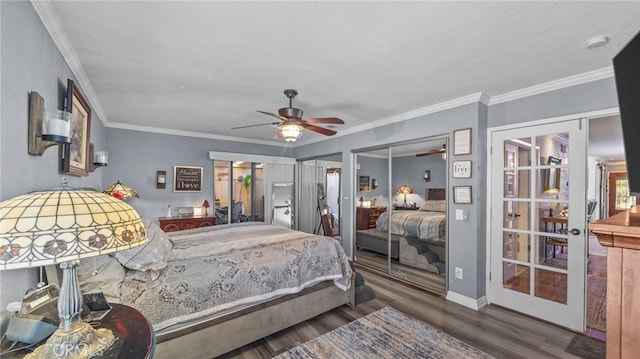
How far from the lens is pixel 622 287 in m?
0.76

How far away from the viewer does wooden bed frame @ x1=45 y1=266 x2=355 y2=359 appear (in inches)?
73.7

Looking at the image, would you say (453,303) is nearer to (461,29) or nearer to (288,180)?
(461,29)

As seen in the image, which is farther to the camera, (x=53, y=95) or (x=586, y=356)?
(x=586, y=356)

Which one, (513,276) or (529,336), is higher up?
(513,276)

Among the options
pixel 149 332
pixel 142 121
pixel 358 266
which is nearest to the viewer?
pixel 149 332

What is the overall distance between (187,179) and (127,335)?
4276 millimetres

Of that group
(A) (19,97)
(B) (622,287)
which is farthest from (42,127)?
(B) (622,287)

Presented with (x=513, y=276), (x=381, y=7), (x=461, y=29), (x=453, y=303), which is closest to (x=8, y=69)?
(x=381, y=7)

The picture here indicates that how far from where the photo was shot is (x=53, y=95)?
70.7 inches

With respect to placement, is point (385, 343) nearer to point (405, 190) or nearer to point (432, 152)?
point (405, 190)

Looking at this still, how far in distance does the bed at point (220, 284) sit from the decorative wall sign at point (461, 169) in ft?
5.65

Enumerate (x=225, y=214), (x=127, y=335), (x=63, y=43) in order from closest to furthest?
(x=127, y=335) → (x=63, y=43) → (x=225, y=214)

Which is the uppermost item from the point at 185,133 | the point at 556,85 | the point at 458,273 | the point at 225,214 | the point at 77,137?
the point at 556,85

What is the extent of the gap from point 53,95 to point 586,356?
454cm
